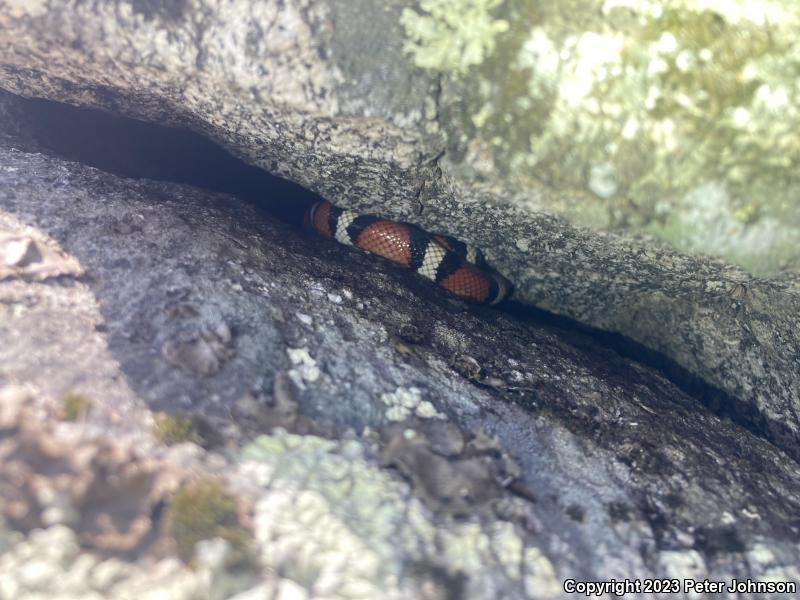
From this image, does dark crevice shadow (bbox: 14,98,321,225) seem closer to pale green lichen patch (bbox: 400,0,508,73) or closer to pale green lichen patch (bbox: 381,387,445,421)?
pale green lichen patch (bbox: 400,0,508,73)

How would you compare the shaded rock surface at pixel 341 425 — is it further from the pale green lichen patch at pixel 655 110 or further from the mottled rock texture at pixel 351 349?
the pale green lichen patch at pixel 655 110

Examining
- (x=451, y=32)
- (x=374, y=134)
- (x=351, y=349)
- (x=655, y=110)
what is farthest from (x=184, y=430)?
(x=655, y=110)

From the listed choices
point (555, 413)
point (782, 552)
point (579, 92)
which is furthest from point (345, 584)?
point (579, 92)

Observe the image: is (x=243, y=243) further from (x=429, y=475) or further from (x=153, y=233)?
(x=429, y=475)

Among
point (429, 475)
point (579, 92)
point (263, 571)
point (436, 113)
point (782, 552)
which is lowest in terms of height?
point (263, 571)

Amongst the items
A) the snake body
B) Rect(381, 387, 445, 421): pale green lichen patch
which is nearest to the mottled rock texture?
Rect(381, 387, 445, 421): pale green lichen patch

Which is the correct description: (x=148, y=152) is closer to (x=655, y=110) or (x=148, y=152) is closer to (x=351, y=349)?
(x=351, y=349)
